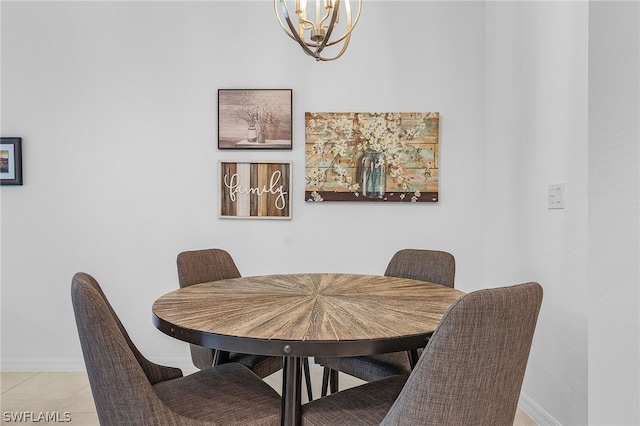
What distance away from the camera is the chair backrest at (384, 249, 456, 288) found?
206 centimetres

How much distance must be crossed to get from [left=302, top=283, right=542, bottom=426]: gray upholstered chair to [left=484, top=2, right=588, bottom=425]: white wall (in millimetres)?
1033

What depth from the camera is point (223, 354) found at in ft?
5.60

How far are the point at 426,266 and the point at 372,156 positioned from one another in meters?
0.94

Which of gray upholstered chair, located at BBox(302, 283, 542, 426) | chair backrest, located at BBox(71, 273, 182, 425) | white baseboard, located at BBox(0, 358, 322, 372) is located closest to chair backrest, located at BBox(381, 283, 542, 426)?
gray upholstered chair, located at BBox(302, 283, 542, 426)

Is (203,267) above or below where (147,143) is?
below

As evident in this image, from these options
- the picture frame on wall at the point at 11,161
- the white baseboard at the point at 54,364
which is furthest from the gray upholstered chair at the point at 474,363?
the picture frame on wall at the point at 11,161

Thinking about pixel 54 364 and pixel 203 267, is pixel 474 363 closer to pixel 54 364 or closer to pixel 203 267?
pixel 203 267

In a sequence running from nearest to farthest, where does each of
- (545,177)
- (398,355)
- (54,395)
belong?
(398,355) < (545,177) < (54,395)

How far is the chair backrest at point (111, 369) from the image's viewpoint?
1.01m

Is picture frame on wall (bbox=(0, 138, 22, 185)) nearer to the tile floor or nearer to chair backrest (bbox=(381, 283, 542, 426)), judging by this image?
the tile floor

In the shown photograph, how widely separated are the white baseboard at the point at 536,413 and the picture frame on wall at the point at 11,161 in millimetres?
3404

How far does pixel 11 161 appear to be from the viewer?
9.29ft

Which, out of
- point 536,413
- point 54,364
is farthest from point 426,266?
point 54,364

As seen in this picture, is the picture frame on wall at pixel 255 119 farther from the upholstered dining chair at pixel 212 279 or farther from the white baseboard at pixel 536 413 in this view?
the white baseboard at pixel 536 413
